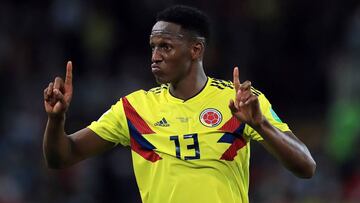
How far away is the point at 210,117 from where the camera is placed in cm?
692

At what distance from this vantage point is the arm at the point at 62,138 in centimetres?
663

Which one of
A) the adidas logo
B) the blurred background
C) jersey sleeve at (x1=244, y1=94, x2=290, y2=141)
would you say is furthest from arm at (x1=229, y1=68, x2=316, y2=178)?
the blurred background

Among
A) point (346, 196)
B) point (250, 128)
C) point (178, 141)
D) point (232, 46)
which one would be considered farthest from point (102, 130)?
point (232, 46)

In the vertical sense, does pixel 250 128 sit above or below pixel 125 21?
below

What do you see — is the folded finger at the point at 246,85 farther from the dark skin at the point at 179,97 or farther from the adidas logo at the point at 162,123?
the adidas logo at the point at 162,123

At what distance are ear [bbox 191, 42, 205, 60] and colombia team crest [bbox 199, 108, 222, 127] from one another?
1.32 feet

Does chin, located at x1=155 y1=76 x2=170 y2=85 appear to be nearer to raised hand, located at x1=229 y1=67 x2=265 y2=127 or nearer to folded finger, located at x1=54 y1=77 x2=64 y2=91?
folded finger, located at x1=54 y1=77 x2=64 y2=91

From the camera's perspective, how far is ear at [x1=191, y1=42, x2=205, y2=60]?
23.3ft

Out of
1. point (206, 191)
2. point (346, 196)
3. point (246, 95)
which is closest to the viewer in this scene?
point (246, 95)

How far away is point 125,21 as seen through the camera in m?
16.2

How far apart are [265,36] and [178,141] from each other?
9.22 meters

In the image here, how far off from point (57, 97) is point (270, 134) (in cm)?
136

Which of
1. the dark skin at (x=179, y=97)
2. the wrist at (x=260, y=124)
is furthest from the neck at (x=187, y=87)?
the wrist at (x=260, y=124)

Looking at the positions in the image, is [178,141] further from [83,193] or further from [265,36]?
[265,36]
